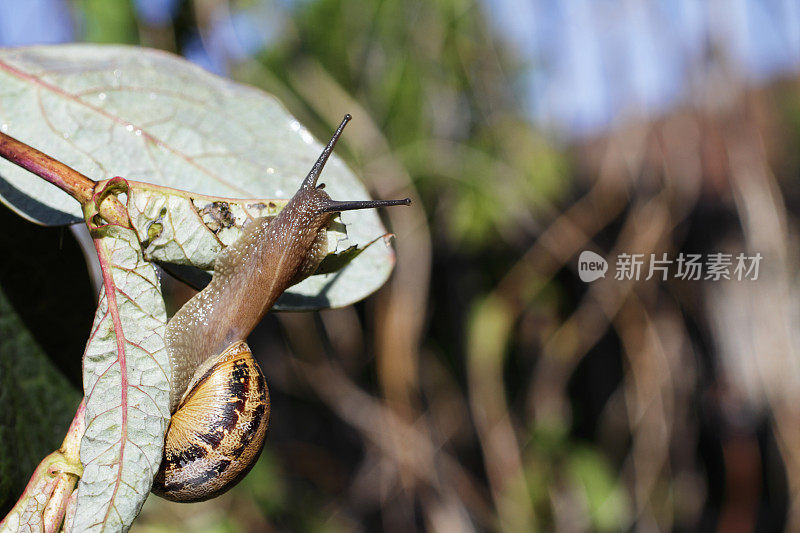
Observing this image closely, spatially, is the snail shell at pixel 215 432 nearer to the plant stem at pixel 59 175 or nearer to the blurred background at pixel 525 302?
the plant stem at pixel 59 175

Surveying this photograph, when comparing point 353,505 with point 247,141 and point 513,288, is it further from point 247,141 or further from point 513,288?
point 247,141

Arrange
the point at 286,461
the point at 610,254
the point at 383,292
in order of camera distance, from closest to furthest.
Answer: the point at 383,292, the point at 610,254, the point at 286,461

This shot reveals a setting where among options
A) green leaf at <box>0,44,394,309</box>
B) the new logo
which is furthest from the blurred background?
green leaf at <box>0,44,394,309</box>

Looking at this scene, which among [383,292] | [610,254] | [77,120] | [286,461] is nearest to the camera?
[77,120]

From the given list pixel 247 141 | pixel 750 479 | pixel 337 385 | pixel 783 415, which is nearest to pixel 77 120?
pixel 247 141

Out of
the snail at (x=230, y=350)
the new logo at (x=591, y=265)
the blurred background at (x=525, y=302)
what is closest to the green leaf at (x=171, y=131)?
the snail at (x=230, y=350)

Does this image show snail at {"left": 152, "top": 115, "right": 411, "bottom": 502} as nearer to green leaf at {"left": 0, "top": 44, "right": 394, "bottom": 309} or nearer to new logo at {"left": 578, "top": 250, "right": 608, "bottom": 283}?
green leaf at {"left": 0, "top": 44, "right": 394, "bottom": 309}

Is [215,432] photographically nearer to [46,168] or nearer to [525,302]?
Answer: [46,168]
